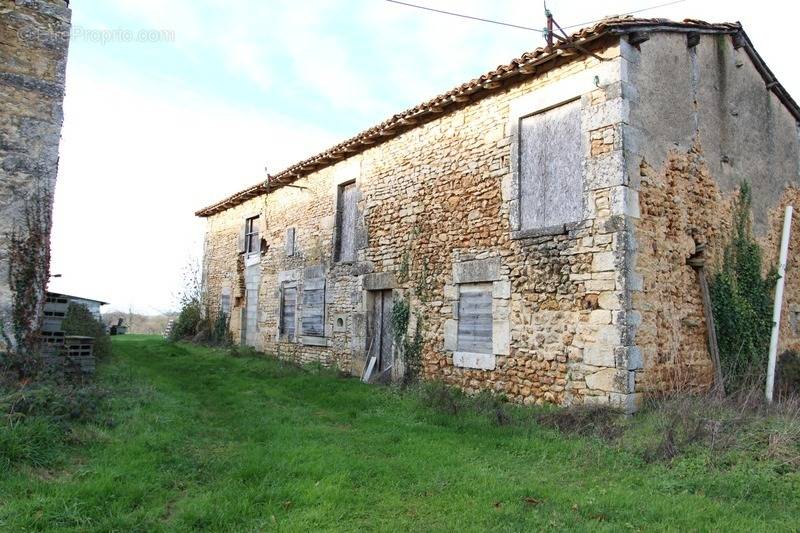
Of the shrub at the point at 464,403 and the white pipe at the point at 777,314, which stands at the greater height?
the white pipe at the point at 777,314

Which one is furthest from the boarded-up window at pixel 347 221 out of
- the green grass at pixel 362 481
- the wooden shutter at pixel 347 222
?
the green grass at pixel 362 481

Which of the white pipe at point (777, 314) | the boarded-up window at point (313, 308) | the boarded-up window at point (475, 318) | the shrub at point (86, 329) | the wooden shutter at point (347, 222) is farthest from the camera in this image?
the boarded-up window at point (313, 308)

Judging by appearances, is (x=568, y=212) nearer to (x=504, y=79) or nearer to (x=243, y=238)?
(x=504, y=79)

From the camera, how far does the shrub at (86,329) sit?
9953 millimetres

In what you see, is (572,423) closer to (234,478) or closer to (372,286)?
(234,478)

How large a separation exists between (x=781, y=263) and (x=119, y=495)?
949 cm

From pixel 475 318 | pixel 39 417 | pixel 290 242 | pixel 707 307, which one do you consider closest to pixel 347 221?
pixel 290 242

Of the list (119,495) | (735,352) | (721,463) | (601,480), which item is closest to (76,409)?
(119,495)

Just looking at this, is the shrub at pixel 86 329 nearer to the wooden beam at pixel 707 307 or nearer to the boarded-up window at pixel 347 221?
the boarded-up window at pixel 347 221

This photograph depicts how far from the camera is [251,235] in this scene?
1551 cm

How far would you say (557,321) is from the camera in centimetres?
696

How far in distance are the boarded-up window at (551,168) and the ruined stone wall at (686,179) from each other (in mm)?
744

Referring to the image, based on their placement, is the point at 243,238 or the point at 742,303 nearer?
the point at 742,303

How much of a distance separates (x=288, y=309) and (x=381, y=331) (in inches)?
147
